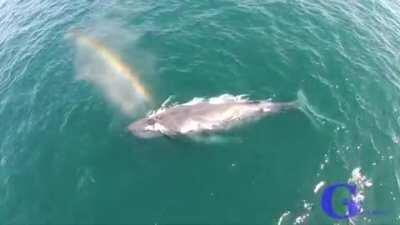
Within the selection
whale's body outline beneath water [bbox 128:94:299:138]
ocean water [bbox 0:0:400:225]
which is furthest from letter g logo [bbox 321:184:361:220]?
whale's body outline beneath water [bbox 128:94:299:138]

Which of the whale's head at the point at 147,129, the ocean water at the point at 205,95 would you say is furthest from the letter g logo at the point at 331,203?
the whale's head at the point at 147,129

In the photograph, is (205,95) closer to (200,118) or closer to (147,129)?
(200,118)

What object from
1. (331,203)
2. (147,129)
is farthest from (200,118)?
(331,203)

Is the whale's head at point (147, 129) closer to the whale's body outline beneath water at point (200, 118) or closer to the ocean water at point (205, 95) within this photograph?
the whale's body outline beneath water at point (200, 118)

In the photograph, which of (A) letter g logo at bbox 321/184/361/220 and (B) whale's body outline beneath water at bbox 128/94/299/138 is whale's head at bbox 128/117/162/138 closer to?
(B) whale's body outline beneath water at bbox 128/94/299/138

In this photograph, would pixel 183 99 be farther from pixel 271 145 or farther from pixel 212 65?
pixel 271 145

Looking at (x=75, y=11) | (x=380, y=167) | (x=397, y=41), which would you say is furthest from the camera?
(x=75, y=11)

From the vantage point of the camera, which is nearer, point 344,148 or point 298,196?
point 298,196

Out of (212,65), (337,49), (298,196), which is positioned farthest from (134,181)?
(337,49)
